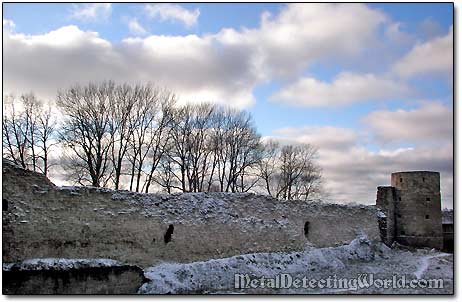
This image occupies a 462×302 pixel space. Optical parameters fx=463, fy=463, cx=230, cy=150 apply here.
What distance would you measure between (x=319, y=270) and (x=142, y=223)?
581 centimetres

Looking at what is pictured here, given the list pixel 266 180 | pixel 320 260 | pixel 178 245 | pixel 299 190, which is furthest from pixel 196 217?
pixel 299 190

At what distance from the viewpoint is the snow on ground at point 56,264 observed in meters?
10.1

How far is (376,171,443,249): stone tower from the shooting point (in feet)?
64.8

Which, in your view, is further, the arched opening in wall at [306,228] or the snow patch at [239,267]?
the arched opening in wall at [306,228]

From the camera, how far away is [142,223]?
39.6ft

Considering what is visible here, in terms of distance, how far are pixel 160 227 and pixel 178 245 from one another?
0.70 m

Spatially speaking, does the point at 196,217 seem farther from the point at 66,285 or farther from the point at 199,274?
the point at 66,285

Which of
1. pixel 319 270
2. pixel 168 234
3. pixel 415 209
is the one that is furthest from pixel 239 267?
pixel 415 209

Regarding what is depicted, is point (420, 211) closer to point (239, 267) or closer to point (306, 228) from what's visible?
point (306, 228)

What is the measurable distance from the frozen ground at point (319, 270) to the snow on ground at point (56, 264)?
1162 millimetres

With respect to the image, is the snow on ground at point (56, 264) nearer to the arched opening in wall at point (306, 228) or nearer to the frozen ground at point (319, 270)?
the frozen ground at point (319, 270)

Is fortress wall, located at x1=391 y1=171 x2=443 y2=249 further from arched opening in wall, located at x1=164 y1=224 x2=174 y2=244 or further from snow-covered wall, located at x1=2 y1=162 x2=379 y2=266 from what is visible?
arched opening in wall, located at x1=164 y1=224 x2=174 y2=244

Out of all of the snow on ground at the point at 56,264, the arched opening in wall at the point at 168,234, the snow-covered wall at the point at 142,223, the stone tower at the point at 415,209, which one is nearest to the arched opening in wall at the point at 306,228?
the snow-covered wall at the point at 142,223

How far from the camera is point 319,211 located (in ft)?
53.4
